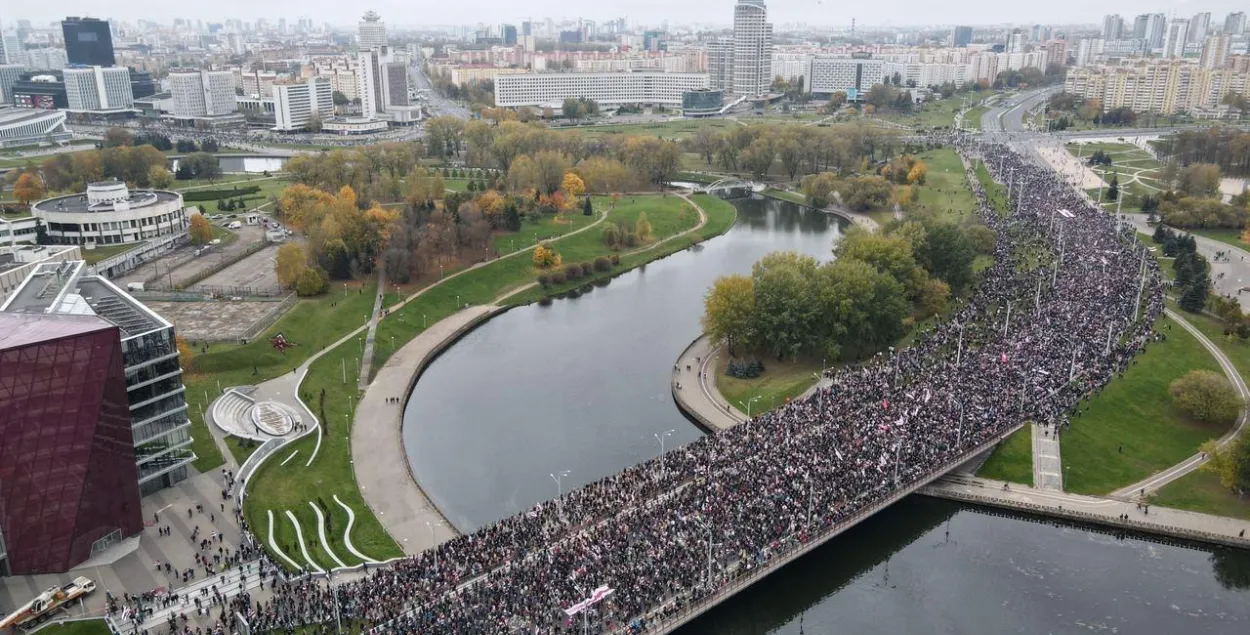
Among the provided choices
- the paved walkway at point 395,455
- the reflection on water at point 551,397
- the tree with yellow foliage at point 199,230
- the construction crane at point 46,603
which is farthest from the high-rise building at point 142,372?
the tree with yellow foliage at point 199,230

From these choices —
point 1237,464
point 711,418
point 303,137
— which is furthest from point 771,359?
point 303,137

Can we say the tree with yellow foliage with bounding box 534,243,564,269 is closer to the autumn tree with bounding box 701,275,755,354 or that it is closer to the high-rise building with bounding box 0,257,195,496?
the autumn tree with bounding box 701,275,755,354

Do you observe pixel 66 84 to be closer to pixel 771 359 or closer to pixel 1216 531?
pixel 771 359

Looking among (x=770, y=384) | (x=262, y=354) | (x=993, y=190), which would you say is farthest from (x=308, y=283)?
(x=993, y=190)

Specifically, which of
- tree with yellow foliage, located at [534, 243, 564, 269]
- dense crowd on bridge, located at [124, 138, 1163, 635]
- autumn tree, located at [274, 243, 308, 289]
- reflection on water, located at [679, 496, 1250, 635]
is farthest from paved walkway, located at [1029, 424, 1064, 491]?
autumn tree, located at [274, 243, 308, 289]

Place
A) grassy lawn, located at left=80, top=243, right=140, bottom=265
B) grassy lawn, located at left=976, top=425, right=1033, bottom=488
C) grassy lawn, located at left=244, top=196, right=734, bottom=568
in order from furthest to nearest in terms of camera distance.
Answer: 1. grassy lawn, located at left=80, top=243, right=140, bottom=265
2. grassy lawn, located at left=976, top=425, right=1033, bottom=488
3. grassy lawn, located at left=244, top=196, right=734, bottom=568

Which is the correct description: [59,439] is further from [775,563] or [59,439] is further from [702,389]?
[702,389]
